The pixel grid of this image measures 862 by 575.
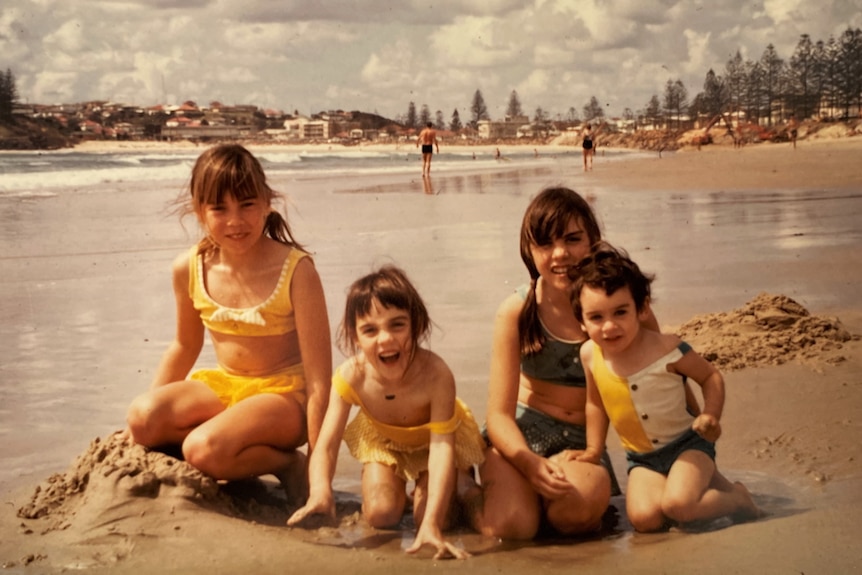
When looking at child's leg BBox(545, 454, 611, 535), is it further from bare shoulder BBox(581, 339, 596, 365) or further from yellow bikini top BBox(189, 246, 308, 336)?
yellow bikini top BBox(189, 246, 308, 336)

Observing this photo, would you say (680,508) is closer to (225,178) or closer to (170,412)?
(170,412)

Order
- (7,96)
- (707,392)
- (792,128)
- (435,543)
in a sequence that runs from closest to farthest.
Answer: (435,543)
(707,392)
(7,96)
(792,128)

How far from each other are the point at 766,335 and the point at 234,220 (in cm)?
227

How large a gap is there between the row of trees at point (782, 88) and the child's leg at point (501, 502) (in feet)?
40.0

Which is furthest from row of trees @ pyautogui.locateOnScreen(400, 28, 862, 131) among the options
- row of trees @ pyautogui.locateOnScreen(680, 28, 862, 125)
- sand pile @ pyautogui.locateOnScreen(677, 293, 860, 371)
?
sand pile @ pyautogui.locateOnScreen(677, 293, 860, 371)

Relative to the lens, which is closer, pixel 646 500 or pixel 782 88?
pixel 646 500

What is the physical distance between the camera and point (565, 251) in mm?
2602

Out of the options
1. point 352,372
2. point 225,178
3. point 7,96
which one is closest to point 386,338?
point 352,372

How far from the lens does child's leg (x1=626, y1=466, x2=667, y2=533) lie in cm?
236

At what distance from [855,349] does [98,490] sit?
2.78m

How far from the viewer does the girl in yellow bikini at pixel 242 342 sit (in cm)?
261

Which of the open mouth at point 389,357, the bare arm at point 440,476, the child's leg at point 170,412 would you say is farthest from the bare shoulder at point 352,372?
the child's leg at point 170,412

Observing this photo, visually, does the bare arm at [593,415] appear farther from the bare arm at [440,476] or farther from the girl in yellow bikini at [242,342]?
the girl in yellow bikini at [242,342]

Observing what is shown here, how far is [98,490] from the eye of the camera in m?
2.45
